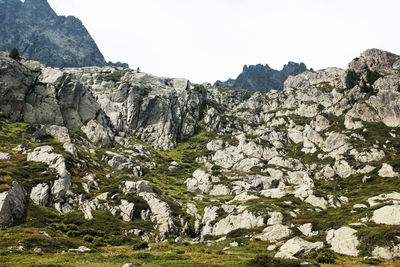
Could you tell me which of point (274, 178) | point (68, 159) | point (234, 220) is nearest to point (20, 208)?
point (68, 159)

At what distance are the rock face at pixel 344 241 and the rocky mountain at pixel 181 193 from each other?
219 mm

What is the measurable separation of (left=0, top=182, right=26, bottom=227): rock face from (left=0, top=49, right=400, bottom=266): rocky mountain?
261mm

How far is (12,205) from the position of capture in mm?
51469

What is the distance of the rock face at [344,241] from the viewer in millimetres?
45562

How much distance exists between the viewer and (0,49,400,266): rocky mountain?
39.6 m

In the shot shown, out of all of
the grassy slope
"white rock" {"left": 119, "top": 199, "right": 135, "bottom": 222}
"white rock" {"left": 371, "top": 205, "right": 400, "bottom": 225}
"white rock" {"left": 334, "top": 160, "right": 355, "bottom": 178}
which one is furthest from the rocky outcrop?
"white rock" {"left": 334, "top": 160, "right": 355, "bottom": 178}

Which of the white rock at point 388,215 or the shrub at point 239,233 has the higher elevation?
the white rock at point 388,215

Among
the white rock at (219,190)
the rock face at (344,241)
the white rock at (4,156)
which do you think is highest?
the white rock at (4,156)

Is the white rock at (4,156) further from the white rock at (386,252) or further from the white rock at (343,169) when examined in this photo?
the white rock at (343,169)

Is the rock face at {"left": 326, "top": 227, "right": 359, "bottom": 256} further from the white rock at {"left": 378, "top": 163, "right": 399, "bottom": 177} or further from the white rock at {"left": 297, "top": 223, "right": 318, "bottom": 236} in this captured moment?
the white rock at {"left": 378, "top": 163, "right": 399, "bottom": 177}

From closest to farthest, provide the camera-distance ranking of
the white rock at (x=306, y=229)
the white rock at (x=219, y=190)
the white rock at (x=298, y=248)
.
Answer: the white rock at (x=298, y=248)
the white rock at (x=306, y=229)
the white rock at (x=219, y=190)

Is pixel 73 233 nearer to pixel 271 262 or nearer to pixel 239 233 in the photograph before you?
pixel 271 262

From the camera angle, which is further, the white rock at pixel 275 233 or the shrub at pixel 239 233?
the shrub at pixel 239 233

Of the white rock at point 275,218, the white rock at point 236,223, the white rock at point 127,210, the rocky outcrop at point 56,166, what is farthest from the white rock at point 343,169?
the rocky outcrop at point 56,166
